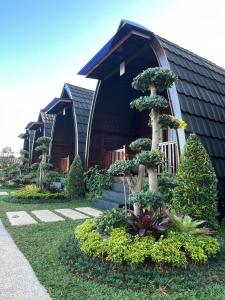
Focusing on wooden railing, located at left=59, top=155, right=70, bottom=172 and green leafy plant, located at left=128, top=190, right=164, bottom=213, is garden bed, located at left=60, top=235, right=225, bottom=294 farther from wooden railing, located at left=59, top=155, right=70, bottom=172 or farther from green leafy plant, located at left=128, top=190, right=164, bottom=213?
wooden railing, located at left=59, top=155, right=70, bottom=172

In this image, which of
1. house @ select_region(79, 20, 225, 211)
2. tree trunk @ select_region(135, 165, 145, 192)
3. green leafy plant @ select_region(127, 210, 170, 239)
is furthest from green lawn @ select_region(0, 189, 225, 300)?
house @ select_region(79, 20, 225, 211)

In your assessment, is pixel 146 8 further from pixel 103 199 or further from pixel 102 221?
pixel 102 221

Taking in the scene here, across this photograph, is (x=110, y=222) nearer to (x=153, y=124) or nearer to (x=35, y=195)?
(x=153, y=124)

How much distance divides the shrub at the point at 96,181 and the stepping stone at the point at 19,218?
9.29 ft

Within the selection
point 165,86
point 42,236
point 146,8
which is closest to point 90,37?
point 146,8

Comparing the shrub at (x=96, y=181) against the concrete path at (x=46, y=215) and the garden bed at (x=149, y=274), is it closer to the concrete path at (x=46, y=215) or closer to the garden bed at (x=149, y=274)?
the concrete path at (x=46, y=215)

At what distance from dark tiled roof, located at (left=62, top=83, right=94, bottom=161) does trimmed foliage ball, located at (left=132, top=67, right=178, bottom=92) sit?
28.5ft

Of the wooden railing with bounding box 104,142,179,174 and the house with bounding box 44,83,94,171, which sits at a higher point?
the house with bounding box 44,83,94,171

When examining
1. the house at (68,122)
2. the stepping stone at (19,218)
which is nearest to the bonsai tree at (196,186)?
the stepping stone at (19,218)

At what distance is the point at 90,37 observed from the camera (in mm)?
11992

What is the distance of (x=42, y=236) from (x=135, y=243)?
218 centimetres

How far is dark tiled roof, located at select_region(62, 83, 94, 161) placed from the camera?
13219 millimetres

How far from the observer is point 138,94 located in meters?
11.4

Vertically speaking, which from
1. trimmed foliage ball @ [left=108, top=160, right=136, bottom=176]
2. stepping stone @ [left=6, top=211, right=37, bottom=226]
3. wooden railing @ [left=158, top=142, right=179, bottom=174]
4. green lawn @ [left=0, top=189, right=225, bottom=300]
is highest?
wooden railing @ [left=158, top=142, right=179, bottom=174]
